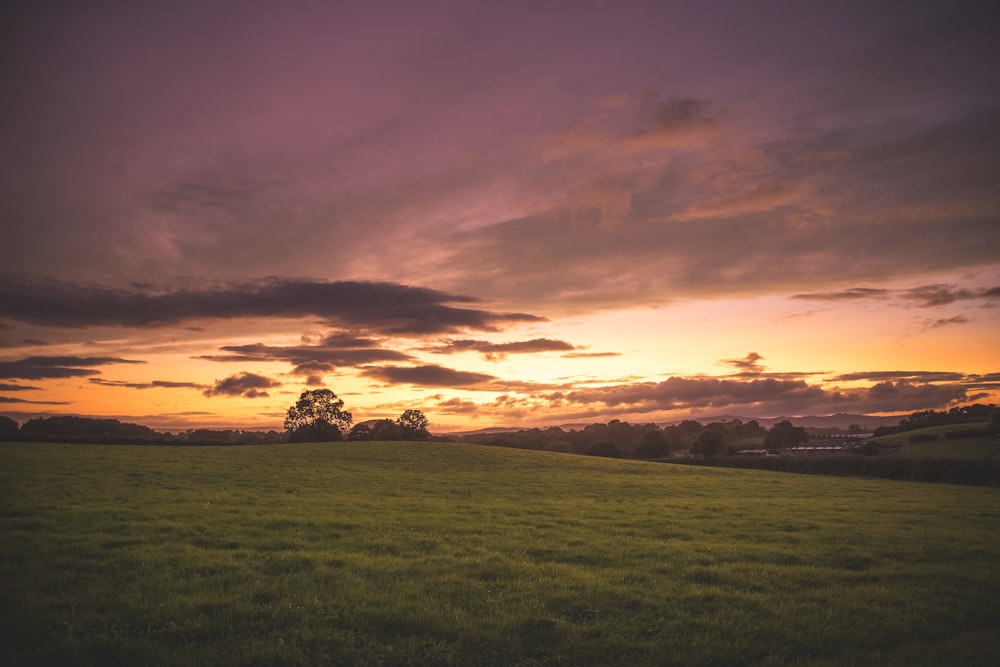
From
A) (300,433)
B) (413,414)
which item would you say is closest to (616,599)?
(300,433)

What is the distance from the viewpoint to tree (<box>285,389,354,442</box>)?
99.6m

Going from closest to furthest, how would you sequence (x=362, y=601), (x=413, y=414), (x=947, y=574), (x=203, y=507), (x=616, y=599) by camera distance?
(x=362, y=601) < (x=616, y=599) < (x=947, y=574) < (x=203, y=507) < (x=413, y=414)

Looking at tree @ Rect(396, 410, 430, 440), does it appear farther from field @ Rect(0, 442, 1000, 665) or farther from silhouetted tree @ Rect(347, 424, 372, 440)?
field @ Rect(0, 442, 1000, 665)

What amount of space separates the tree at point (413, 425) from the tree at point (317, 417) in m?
12.8

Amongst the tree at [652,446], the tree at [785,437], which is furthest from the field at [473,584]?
the tree at [785,437]

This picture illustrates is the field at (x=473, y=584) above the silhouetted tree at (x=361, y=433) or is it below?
above

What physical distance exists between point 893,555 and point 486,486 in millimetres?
25447

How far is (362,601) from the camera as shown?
1044cm

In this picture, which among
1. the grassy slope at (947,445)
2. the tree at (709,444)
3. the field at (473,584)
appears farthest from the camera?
the tree at (709,444)

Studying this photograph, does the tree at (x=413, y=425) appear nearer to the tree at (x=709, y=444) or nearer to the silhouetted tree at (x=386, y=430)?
the silhouetted tree at (x=386, y=430)

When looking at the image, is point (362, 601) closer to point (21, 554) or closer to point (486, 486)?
point (21, 554)

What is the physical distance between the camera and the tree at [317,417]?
9962 centimetres

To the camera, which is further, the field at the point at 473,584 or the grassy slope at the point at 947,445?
the grassy slope at the point at 947,445

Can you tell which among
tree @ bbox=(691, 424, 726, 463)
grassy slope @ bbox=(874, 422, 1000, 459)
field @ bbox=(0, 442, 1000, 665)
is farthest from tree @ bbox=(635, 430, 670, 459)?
field @ bbox=(0, 442, 1000, 665)
